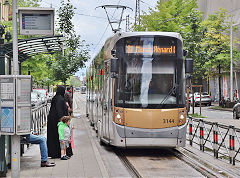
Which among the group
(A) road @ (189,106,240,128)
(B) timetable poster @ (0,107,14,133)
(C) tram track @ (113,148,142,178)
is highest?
(B) timetable poster @ (0,107,14,133)

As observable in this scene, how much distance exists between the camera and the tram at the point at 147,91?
11234 mm

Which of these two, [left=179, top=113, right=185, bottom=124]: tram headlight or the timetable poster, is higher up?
the timetable poster

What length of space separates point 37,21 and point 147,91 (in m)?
4.82

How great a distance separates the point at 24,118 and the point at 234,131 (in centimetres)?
525

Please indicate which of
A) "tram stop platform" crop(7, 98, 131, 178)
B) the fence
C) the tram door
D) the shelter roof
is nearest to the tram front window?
the tram door

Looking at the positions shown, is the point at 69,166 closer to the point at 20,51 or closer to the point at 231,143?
the point at 20,51

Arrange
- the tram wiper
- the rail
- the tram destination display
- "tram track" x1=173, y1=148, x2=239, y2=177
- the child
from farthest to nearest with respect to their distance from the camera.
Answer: the rail → the tram destination display → the tram wiper → the child → "tram track" x1=173, y1=148, x2=239, y2=177

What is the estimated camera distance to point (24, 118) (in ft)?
23.9

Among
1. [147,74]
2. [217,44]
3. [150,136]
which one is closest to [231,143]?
[150,136]

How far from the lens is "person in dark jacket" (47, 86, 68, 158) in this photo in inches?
406

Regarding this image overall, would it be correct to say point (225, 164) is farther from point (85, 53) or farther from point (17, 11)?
point (85, 53)

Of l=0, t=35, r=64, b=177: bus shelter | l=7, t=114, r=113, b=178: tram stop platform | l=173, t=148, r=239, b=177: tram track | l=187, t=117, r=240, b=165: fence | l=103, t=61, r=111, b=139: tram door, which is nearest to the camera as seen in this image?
l=0, t=35, r=64, b=177: bus shelter

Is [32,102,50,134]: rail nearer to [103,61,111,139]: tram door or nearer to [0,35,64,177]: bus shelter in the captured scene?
[103,61,111,139]: tram door

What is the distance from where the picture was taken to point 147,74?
453 inches
